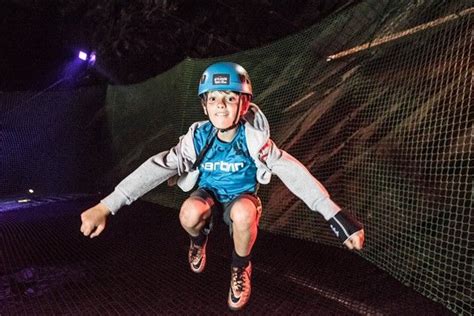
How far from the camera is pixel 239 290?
7.68ft

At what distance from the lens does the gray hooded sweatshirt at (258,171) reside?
213cm

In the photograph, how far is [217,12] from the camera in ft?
26.3

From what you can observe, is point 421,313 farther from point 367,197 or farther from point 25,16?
point 25,16

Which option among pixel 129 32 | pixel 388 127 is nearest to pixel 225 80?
pixel 388 127

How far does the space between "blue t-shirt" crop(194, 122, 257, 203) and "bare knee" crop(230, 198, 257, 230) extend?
0.84 feet

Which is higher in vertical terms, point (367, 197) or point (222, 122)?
point (222, 122)

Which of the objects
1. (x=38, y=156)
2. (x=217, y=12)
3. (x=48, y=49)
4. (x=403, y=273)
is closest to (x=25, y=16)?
(x=48, y=49)

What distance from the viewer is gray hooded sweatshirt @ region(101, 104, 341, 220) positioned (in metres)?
2.13

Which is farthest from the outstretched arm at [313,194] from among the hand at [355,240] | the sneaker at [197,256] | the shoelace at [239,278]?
the sneaker at [197,256]

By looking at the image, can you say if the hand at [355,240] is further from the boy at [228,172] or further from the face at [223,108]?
the face at [223,108]

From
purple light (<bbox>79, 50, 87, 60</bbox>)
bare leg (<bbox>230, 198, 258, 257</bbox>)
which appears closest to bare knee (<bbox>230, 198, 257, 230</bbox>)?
bare leg (<bbox>230, 198, 258, 257</bbox>)

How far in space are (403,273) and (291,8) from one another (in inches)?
214

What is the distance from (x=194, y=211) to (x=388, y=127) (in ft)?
7.17

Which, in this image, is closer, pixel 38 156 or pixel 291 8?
pixel 291 8
